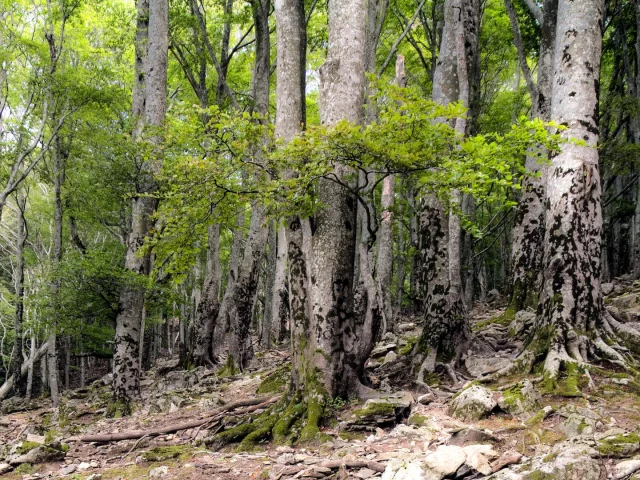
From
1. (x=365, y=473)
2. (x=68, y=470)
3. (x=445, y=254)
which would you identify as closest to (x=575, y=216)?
(x=445, y=254)

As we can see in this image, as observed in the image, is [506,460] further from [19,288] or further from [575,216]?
[19,288]

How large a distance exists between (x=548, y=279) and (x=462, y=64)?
4.21 m

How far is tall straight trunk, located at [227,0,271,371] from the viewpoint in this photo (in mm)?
12328

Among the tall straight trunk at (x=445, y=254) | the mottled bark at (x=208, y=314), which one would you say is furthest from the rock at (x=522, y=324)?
the mottled bark at (x=208, y=314)

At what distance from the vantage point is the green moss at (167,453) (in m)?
5.62

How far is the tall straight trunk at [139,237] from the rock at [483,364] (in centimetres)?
656

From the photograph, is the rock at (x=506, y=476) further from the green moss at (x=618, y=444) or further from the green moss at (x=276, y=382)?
the green moss at (x=276, y=382)

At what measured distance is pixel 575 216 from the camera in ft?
19.6

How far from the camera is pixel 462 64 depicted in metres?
8.13

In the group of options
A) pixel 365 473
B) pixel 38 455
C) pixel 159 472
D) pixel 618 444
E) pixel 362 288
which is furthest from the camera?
pixel 362 288

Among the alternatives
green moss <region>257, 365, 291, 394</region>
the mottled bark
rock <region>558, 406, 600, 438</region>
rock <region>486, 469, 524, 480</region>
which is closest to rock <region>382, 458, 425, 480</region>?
rock <region>486, 469, 524, 480</region>

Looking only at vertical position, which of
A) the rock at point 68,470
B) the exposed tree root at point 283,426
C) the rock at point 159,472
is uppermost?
the exposed tree root at point 283,426

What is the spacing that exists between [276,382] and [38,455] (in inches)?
156

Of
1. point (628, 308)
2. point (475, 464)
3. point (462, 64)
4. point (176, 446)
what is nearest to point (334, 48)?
point (462, 64)
